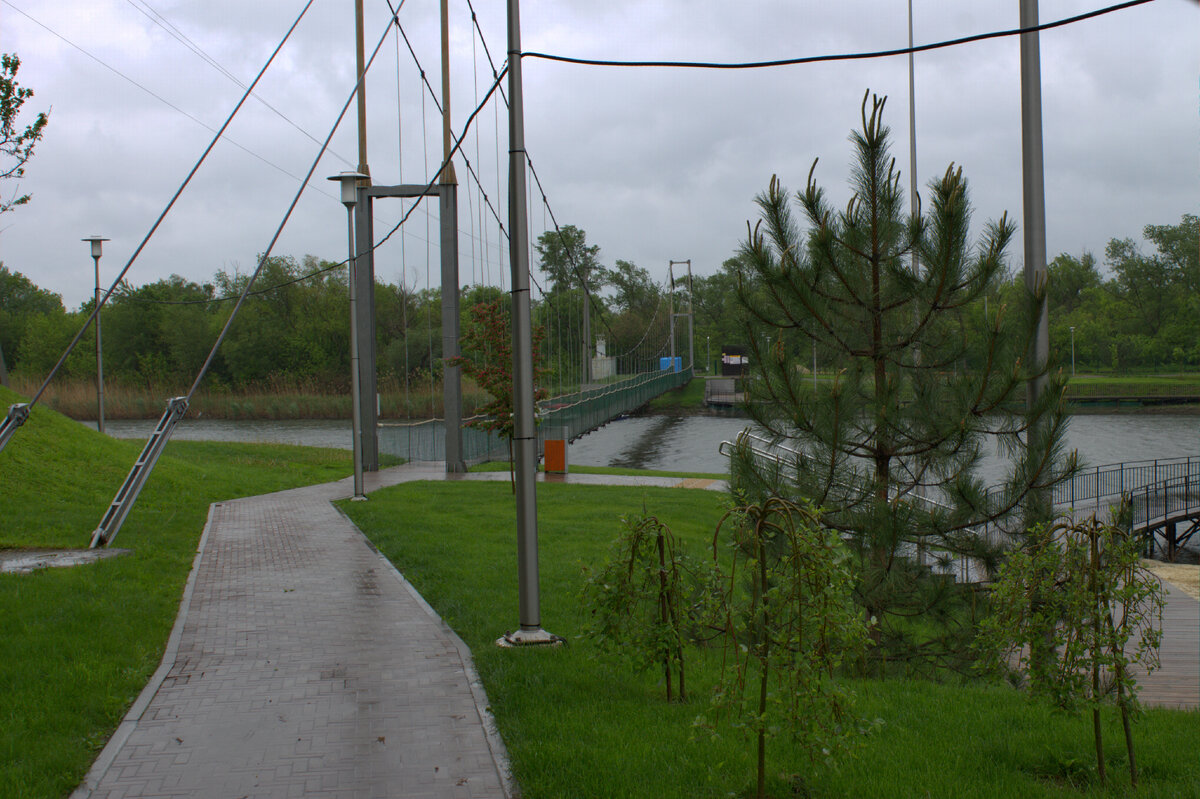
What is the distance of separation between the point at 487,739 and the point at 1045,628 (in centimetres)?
259

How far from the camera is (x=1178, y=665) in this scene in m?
7.73

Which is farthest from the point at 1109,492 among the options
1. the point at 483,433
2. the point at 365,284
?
the point at 365,284

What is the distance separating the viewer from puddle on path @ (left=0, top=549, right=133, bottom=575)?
8.69 meters

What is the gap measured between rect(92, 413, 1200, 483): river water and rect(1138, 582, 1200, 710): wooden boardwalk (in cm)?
2040

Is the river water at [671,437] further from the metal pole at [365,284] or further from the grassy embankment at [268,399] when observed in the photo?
the metal pole at [365,284]

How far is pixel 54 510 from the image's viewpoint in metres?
12.0

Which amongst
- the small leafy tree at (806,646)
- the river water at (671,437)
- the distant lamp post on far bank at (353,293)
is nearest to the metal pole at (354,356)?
the distant lamp post on far bank at (353,293)

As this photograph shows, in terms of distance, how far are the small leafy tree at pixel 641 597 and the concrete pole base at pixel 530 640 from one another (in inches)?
55.2

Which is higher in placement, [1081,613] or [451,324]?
[451,324]

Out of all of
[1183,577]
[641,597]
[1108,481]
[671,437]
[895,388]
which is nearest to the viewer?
Answer: [641,597]

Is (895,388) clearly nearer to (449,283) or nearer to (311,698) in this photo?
(311,698)

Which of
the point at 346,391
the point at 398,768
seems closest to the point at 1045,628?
the point at 398,768

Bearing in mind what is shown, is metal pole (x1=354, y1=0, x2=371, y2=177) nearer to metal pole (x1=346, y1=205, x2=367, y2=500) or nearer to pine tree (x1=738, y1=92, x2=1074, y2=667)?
metal pole (x1=346, y1=205, x2=367, y2=500)

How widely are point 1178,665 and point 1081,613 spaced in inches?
201
